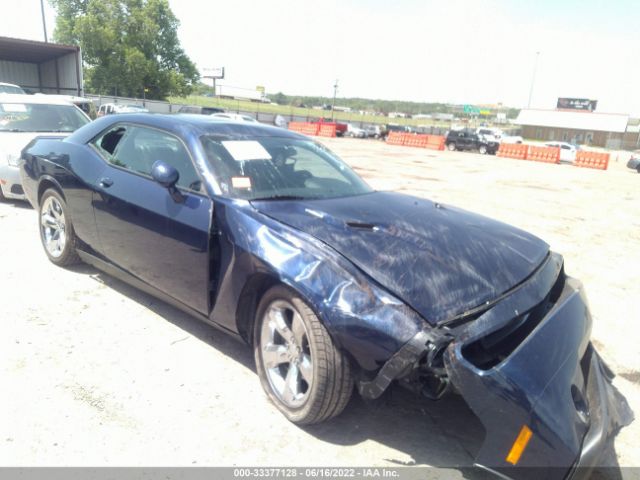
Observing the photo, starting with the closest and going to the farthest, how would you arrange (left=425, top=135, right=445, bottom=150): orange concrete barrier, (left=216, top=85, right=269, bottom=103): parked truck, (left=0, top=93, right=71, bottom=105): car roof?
1. (left=0, top=93, right=71, bottom=105): car roof
2. (left=425, top=135, right=445, bottom=150): orange concrete barrier
3. (left=216, top=85, right=269, bottom=103): parked truck

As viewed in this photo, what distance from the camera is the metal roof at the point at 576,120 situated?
65688mm

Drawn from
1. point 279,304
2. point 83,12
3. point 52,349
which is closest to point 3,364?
point 52,349

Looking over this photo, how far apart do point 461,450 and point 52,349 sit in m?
2.63

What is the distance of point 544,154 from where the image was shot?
26562mm

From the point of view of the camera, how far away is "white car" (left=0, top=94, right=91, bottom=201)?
654 cm

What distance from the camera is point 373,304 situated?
221 cm

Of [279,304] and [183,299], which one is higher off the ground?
[279,304]

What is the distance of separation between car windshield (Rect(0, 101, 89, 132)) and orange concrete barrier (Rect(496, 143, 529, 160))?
25.0 metres

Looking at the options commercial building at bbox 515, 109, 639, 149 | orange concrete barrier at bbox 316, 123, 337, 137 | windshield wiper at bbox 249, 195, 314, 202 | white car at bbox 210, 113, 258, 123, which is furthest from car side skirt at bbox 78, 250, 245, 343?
commercial building at bbox 515, 109, 639, 149

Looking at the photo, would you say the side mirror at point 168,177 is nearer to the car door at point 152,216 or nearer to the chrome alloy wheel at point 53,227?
the car door at point 152,216

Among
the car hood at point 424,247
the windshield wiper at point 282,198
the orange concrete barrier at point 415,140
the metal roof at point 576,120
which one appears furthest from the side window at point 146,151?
the metal roof at point 576,120

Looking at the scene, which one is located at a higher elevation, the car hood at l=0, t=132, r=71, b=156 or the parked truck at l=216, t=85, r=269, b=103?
the parked truck at l=216, t=85, r=269, b=103

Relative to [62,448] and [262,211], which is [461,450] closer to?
[262,211]

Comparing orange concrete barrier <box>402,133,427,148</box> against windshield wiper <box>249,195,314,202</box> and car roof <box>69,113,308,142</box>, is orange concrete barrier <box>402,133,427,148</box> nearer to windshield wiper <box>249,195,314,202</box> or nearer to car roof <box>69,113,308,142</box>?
car roof <box>69,113,308,142</box>
